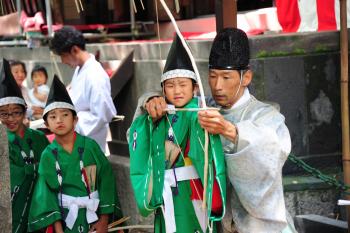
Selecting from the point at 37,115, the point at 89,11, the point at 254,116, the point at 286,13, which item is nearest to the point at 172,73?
the point at 254,116

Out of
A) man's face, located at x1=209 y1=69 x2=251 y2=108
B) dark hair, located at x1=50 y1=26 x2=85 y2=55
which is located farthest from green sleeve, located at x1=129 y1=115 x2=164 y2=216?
dark hair, located at x1=50 y1=26 x2=85 y2=55

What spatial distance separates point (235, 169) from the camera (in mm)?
4133

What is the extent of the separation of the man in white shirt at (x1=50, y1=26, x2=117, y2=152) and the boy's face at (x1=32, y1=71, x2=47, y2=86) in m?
3.76

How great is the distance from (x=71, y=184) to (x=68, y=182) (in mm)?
29

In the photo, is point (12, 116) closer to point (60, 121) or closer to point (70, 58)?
point (60, 121)

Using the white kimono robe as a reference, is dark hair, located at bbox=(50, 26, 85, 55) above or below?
above

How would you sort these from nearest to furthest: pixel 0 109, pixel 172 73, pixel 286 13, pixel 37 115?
pixel 172 73 < pixel 0 109 < pixel 286 13 < pixel 37 115

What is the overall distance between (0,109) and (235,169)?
2.84 m

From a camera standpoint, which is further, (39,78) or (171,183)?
(39,78)

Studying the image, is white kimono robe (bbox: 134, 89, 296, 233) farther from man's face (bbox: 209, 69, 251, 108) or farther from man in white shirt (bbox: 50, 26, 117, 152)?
man in white shirt (bbox: 50, 26, 117, 152)

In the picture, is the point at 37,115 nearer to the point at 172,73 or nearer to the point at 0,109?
the point at 0,109

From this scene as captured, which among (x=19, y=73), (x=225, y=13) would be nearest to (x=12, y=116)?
(x=225, y=13)

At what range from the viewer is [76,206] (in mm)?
5855

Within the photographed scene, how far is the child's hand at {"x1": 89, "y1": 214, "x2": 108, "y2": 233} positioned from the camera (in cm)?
596
